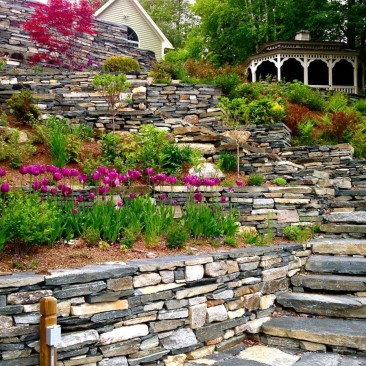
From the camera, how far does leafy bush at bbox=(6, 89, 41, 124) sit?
8.38m


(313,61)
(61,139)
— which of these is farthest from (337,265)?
(313,61)

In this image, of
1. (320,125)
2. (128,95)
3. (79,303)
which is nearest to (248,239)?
(79,303)

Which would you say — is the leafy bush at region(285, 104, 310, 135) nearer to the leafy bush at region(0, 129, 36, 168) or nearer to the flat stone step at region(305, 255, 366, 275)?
the flat stone step at region(305, 255, 366, 275)

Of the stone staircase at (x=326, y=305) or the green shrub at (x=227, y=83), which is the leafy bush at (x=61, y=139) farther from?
the green shrub at (x=227, y=83)

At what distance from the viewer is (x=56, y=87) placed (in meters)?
11.4

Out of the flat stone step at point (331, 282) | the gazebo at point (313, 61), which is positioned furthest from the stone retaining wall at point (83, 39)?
the flat stone step at point (331, 282)

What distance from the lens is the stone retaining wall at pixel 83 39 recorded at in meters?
15.0

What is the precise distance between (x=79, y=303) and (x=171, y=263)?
951 mm

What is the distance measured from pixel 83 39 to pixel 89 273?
15.2 metres

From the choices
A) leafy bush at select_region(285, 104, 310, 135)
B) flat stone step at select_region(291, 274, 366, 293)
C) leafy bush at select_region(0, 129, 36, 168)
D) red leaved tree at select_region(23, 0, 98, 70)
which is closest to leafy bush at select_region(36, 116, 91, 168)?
leafy bush at select_region(0, 129, 36, 168)

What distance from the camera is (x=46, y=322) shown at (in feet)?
10.1

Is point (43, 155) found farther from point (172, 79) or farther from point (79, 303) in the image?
point (172, 79)

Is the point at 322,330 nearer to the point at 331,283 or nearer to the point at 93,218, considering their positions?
the point at 331,283

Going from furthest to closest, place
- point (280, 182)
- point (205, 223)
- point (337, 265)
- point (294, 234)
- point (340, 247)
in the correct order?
point (280, 182)
point (294, 234)
point (340, 247)
point (337, 265)
point (205, 223)
